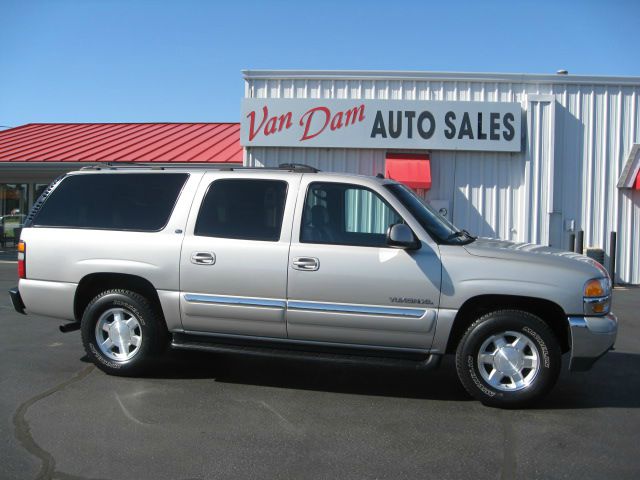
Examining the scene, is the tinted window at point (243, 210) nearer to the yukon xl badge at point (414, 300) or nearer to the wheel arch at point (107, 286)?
the wheel arch at point (107, 286)

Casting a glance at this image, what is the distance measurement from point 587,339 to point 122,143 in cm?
1726

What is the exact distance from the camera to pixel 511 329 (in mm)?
4898

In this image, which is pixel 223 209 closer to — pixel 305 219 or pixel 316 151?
pixel 305 219

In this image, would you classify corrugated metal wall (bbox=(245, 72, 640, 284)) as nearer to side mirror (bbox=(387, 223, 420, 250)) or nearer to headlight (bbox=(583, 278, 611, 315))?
headlight (bbox=(583, 278, 611, 315))

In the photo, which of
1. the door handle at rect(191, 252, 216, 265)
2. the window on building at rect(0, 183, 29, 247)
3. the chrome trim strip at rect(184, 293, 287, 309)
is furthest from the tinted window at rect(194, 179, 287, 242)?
the window on building at rect(0, 183, 29, 247)

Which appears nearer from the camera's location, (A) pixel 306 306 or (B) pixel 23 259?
(A) pixel 306 306

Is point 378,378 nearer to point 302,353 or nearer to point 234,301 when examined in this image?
point 302,353

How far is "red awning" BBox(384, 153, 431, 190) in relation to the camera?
12945mm

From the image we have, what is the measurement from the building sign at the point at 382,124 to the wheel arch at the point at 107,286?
26.1 ft

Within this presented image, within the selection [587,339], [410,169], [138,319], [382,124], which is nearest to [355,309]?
[587,339]

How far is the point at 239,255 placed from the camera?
530 cm

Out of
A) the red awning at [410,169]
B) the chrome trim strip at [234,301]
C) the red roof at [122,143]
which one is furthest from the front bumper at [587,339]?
the red roof at [122,143]

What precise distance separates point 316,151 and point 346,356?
8.94 meters

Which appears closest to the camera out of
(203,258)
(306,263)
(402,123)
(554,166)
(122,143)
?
(306,263)
